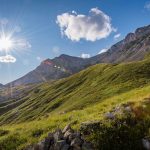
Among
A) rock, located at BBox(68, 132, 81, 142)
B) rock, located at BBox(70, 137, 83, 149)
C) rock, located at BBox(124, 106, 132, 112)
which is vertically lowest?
rock, located at BBox(70, 137, 83, 149)

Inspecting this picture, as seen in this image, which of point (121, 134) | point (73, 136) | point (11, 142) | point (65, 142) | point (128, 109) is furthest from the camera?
point (11, 142)

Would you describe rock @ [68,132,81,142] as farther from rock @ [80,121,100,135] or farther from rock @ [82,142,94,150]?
rock @ [82,142,94,150]

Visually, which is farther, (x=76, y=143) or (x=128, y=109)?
(x=128, y=109)

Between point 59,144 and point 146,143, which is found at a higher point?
point 59,144

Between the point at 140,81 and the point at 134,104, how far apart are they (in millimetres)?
56055

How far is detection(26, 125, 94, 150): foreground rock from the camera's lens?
53.6 feet

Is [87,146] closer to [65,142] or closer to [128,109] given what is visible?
[65,142]

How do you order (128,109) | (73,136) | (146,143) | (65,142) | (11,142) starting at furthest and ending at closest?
(11,142) → (128,109) → (73,136) → (65,142) → (146,143)

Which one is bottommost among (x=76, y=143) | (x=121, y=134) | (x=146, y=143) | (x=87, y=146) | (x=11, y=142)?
(x=146, y=143)

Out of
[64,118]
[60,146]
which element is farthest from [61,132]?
[64,118]

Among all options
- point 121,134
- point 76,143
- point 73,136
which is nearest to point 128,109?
point 121,134

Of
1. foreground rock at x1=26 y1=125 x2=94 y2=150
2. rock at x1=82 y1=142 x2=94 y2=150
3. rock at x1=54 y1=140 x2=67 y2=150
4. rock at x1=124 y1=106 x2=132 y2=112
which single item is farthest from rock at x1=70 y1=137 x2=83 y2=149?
rock at x1=124 y1=106 x2=132 y2=112

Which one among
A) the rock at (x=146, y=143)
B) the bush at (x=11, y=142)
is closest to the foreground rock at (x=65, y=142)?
the bush at (x=11, y=142)

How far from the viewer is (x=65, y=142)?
16750 millimetres
